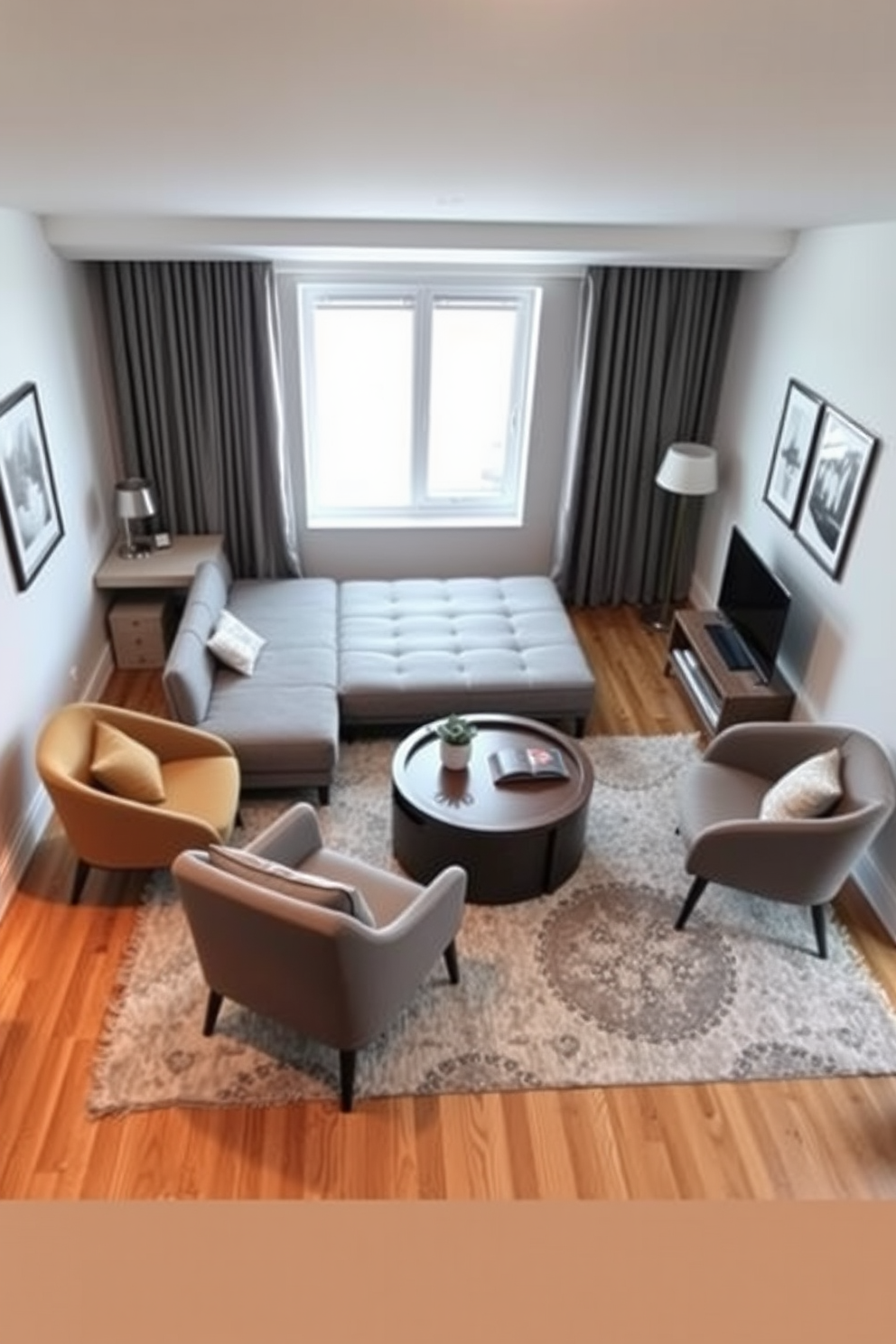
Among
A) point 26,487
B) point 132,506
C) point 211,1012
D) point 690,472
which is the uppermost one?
point 26,487

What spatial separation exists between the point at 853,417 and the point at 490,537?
2359 mm

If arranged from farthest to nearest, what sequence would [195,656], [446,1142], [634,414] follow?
[634,414]
[195,656]
[446,1142]

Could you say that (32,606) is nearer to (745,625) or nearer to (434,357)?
(434,357)

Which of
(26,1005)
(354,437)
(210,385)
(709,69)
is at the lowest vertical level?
(26,1005)

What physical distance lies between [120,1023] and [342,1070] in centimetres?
83

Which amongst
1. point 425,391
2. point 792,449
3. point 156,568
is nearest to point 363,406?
point 425,391

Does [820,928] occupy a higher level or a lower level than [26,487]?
lower

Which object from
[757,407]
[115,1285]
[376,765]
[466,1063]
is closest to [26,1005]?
[466,1063]

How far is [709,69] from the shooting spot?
1130 mm

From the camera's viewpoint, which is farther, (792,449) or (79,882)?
(792,449)

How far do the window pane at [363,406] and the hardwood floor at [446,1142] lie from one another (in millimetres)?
3486

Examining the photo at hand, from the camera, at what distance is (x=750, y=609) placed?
4.28 meters

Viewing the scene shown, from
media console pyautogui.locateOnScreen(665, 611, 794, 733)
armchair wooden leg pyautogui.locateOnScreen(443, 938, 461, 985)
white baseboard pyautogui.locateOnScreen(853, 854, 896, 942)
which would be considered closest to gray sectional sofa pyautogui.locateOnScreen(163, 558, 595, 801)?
media console pyautogui.locateOnScreen(665, 611, 794, 733)

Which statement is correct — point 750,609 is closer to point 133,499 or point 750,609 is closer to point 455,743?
point 455,743
